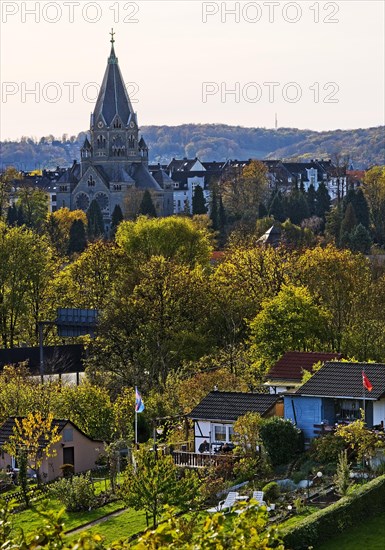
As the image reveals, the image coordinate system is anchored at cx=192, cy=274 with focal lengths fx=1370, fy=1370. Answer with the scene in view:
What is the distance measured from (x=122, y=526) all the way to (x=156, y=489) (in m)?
2.32

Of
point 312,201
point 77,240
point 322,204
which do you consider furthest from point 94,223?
point 312,201

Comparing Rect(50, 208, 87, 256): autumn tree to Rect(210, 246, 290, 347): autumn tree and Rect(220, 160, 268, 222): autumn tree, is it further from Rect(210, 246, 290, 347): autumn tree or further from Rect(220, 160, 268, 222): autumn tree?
Rect(210, 246, 290, 347): autumn tree

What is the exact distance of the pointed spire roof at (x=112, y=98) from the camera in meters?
175

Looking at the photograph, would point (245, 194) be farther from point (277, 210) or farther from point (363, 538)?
point (363, 538)

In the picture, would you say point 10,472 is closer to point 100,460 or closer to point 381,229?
point 100,460

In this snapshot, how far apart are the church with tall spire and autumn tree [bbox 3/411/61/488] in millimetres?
121560

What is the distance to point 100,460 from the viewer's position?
54.3m

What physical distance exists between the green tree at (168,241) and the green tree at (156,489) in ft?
169

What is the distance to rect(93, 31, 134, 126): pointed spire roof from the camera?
175 m

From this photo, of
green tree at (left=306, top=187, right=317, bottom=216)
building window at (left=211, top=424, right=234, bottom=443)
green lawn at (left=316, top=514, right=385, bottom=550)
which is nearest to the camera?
green lawn at (left=316, top=514, right=385, bottom=550)

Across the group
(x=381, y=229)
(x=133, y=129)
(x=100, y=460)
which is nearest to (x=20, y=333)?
(x=100, y=460)

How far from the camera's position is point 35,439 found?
167 feet

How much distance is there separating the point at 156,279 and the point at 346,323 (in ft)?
34.2

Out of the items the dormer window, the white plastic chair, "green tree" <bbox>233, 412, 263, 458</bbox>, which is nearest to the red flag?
"green tree" <bbox>233, 412, 263, 458</bbox>
